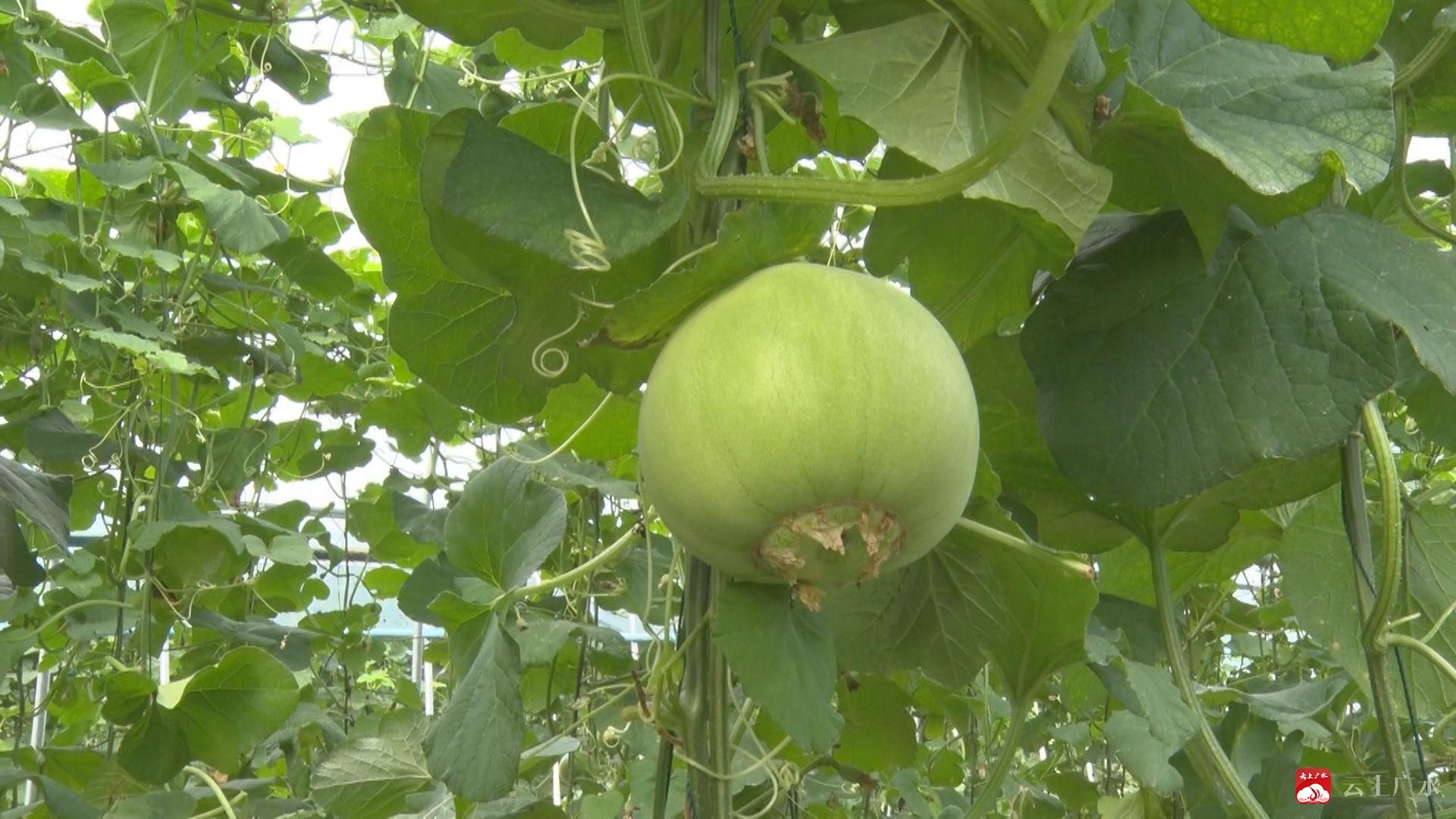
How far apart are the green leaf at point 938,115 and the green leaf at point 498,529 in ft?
1.75

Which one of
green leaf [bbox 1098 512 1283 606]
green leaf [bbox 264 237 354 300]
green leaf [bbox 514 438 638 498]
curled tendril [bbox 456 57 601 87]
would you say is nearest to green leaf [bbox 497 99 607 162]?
curled tendril [bbox 456 57 601 87]


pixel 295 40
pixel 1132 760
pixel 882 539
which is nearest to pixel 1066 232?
pixel 882 539

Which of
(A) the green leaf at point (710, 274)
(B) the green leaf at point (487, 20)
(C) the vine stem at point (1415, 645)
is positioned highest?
(B) the green leaf at point (487, 20)

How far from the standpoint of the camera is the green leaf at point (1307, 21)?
664 millimetres

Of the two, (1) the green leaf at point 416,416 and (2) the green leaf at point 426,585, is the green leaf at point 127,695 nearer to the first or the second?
(2) the green leaf at point 426,585

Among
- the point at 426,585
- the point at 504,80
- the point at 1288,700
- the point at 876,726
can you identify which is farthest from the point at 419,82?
the point at 1288,700

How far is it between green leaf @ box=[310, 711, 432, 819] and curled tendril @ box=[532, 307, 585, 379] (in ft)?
1.88

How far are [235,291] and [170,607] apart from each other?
2.13 feet

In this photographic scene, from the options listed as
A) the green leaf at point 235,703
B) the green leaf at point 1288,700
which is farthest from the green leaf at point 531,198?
the green leaf at point 1288,700

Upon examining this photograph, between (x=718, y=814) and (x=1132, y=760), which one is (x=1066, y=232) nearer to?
(x=718, y=814)

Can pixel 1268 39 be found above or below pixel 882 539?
above

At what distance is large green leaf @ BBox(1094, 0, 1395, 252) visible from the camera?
0.71m

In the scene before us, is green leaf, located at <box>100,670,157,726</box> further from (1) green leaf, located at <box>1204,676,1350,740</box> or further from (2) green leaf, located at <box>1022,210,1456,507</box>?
(1) green leaf, located at <box>1204,676,1350,740</box>

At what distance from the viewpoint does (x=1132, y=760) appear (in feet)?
3.94
